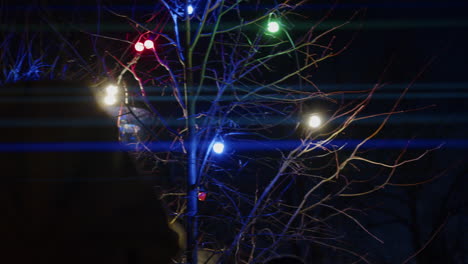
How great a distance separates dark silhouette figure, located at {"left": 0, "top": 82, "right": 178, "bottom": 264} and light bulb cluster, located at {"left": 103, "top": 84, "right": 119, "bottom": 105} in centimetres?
228

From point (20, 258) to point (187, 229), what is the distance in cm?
264

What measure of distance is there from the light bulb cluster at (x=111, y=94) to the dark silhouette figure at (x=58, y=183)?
2.28 metres

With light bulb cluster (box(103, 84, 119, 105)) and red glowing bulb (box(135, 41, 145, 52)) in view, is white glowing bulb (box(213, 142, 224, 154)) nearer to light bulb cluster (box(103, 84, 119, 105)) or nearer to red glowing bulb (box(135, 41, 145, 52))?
light bulb cluster (box(103, 84, 119, 105))

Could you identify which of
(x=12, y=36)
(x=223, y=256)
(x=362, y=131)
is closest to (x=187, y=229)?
(x=223, y=256)

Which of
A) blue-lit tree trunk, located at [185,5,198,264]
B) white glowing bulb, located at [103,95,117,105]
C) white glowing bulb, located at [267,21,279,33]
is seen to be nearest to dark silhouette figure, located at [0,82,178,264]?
blue-lit tree trunk, located at [185,5,198,264]

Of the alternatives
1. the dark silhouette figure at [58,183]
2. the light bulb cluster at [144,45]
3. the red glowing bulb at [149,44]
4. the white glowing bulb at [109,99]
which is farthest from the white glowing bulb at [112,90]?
the dark silhouette figure at [58,183]

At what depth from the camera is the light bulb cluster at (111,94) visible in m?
5.80

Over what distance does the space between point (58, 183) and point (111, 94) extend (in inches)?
121

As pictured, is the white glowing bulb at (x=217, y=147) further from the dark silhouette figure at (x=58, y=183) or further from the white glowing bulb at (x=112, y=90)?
the dark silhouette figure at (x=58, y=183)

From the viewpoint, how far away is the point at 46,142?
322 cm

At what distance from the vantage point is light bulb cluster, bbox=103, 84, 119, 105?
19.0 feet

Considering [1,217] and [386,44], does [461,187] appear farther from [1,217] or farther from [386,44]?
[1,217]

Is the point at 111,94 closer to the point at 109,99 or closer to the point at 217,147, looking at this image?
the point at 109,99

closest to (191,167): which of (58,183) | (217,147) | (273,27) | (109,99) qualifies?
(217,147)
